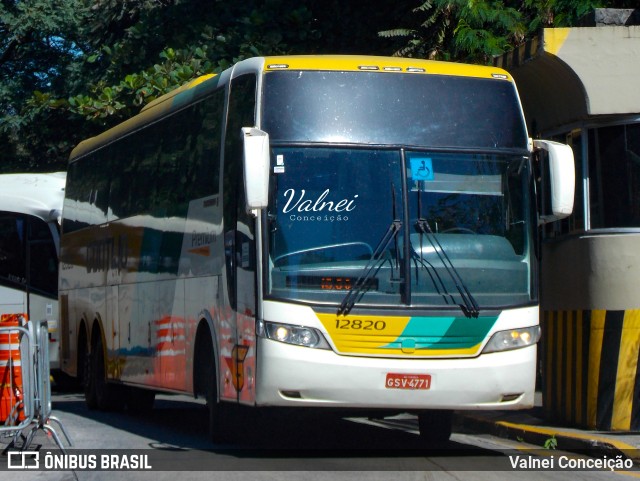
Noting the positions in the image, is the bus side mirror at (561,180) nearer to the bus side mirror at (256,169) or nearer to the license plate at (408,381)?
the license plate at (408,381)

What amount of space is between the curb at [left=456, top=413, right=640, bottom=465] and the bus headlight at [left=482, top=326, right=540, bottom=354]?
4.41 feet

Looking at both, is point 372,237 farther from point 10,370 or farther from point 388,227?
point 10,370

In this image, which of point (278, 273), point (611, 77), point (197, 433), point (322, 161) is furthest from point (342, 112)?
point (197, 433)

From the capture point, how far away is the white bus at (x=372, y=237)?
10.1 meters

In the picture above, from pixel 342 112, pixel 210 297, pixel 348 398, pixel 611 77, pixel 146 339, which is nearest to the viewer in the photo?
pixel 348 398

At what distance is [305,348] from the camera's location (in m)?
10.0

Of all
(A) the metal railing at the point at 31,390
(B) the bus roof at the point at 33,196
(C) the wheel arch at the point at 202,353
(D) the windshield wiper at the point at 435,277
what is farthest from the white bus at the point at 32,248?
(D) the windshield wiper at the point at 435,277

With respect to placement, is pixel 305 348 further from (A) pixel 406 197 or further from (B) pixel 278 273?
(A) pixel 406 197

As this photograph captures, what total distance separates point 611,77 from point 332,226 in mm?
4237

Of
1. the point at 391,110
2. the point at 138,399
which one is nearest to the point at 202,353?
the point at 391,110

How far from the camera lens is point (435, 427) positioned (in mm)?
12055

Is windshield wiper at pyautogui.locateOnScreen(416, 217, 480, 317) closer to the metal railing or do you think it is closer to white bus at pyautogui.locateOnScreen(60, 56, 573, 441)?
white bus at pyautogui.locateOnScreen(60, 56, 573, 441)

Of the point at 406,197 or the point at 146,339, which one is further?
the point at 146,339

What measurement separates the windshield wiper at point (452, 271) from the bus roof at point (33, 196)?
12.8 meters
